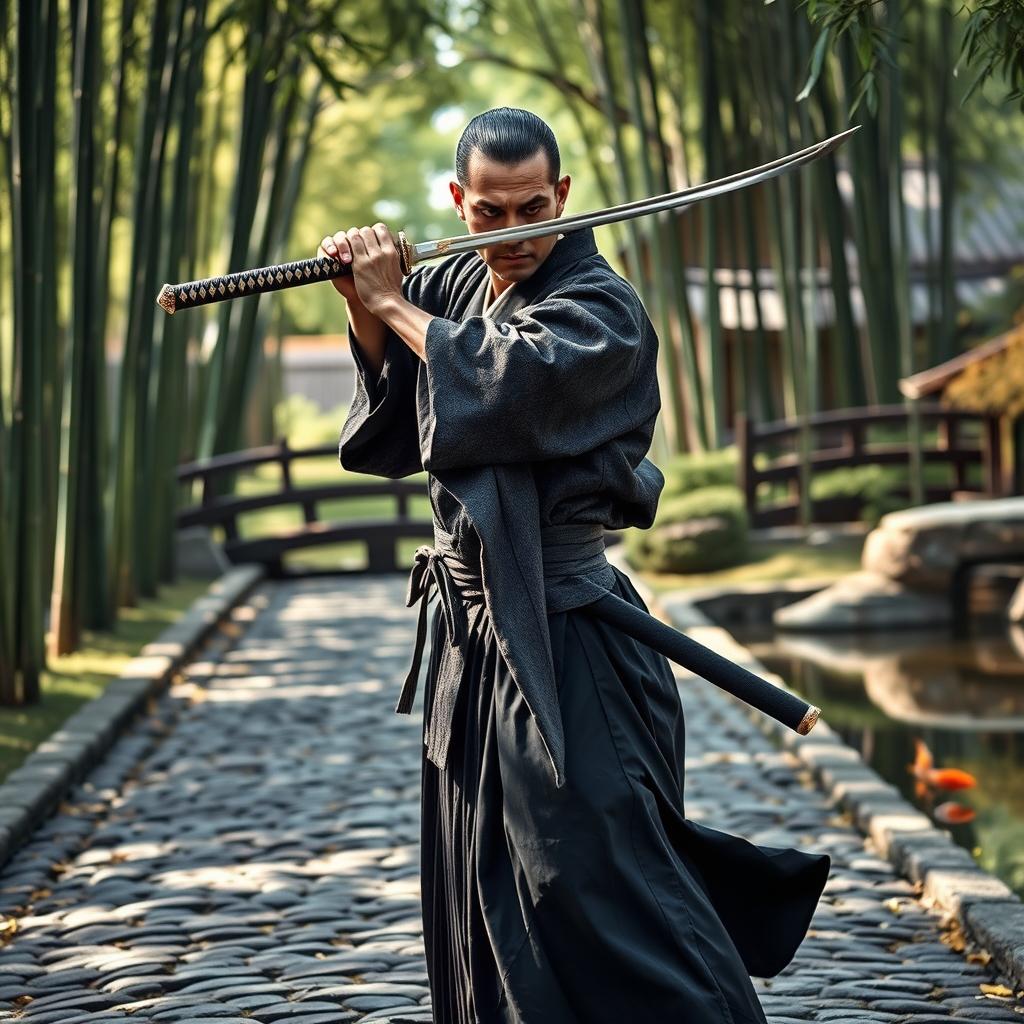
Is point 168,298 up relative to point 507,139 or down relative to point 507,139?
down

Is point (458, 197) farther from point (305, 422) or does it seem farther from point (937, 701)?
point (305, 422)

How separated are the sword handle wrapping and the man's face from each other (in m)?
0.14

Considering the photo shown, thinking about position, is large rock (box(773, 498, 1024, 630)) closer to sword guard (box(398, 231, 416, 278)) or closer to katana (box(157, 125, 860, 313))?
katana (box(157, 125, 860, 313))

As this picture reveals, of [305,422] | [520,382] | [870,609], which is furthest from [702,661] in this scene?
[305,422]

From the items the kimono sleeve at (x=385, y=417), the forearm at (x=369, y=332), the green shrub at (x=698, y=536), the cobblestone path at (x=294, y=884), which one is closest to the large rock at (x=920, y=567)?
the green shrub at (x=698, y=536)

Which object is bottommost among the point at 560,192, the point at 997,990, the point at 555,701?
the point at 997,990

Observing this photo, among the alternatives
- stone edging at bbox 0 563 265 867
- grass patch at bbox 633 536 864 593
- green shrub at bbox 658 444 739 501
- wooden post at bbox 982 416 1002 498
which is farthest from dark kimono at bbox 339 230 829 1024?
wooden post at bbox 982 416 1002 498

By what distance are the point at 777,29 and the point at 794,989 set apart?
11.1m

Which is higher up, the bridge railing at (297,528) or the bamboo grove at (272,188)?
the bamboo grove at (272,188)

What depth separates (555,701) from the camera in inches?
108

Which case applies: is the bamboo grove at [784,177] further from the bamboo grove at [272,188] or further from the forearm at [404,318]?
the forearm at [404,318]

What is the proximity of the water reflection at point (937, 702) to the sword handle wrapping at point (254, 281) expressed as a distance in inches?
122

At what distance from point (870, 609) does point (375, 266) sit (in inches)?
333

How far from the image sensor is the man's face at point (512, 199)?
2.70m
